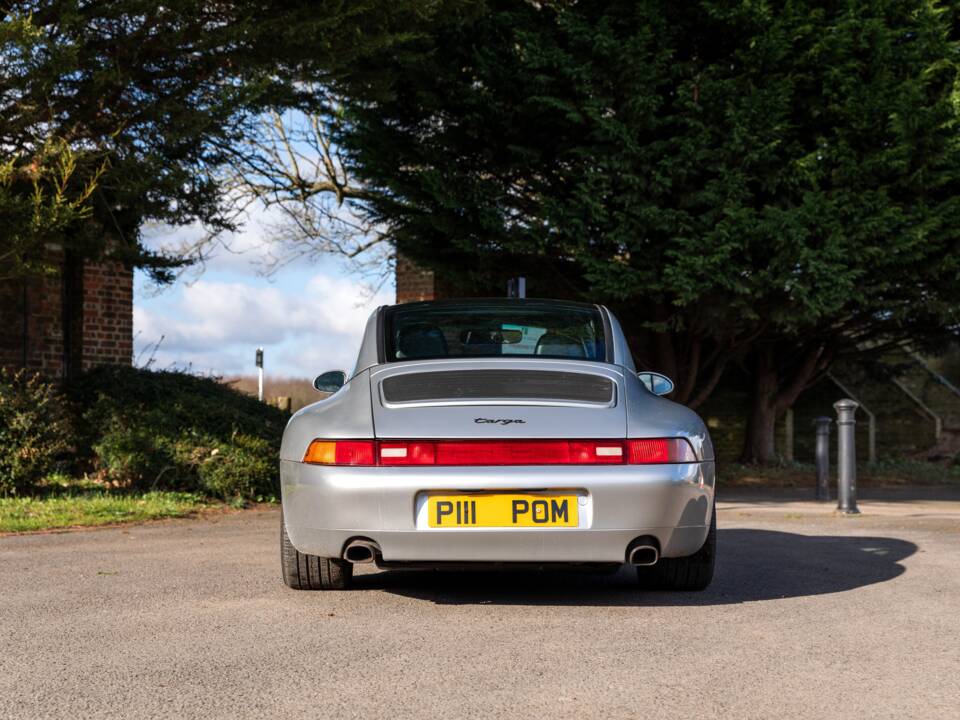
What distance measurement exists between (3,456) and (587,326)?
688cm

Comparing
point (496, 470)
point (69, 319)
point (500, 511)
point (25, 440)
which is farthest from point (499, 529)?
point (69, 319)

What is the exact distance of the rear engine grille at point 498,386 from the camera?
5.26 metres

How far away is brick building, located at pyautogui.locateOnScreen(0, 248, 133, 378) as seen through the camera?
1468 centimetres

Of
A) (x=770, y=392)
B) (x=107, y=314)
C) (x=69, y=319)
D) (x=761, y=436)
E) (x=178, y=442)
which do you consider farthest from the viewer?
(x=761, y=436)

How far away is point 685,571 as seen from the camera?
5.83 meters

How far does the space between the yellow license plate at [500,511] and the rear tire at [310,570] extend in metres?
0.97

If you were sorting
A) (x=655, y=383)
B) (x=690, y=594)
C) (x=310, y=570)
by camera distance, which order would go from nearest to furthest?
(x=310, y=570) → (x=690, y=594) → (x=655, y=383)

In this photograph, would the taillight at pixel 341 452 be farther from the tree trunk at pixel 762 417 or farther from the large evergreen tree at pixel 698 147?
the tree trunk at pixel 762 417

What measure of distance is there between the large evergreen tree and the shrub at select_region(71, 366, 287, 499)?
383cm

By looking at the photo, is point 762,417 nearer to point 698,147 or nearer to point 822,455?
point 822,455

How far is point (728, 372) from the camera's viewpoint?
20.9 m

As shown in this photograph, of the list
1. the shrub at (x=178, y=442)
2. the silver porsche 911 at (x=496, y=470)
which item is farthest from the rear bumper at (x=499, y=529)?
the shrub at (x=178, y=442)

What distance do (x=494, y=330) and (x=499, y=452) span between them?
1308mm

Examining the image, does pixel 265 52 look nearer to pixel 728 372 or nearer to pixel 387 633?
pixel 387 633
